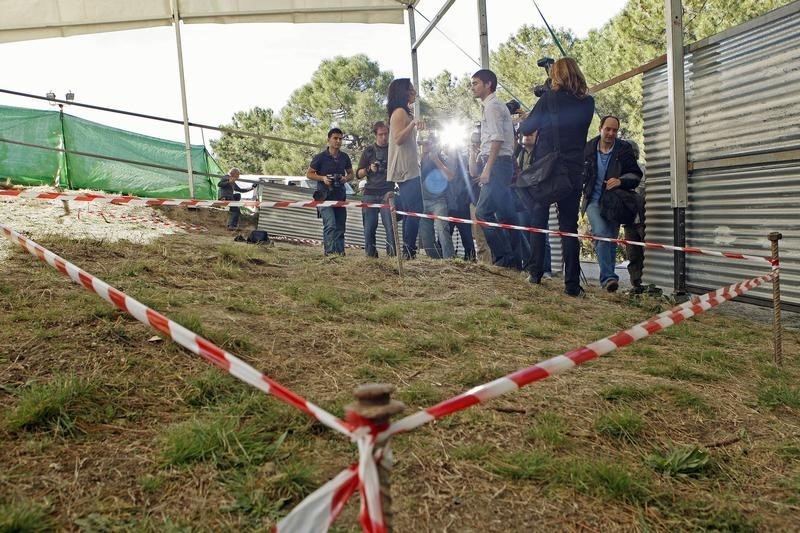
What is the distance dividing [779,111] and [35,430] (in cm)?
529

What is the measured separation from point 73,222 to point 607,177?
6.22 metres

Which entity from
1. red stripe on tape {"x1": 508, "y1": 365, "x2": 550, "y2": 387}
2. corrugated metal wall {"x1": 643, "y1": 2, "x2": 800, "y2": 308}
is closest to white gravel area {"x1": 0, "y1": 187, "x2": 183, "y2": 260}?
red stripe on tape {"x1": 508, "y1": 365, "x2": 550, "y2": 387}

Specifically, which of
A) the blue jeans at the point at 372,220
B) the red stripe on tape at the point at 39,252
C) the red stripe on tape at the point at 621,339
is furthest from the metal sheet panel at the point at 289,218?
the red stripe on tape at the point at 621,339

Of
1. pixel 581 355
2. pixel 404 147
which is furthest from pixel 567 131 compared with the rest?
pixel 581 355

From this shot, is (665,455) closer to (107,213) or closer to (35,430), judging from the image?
(35,430)

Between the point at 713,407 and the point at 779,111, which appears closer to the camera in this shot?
the point at 713,407

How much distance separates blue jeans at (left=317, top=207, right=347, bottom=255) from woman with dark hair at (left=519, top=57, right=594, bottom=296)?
2.39 meters

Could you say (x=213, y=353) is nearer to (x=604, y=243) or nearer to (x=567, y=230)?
(x=567, y=230)

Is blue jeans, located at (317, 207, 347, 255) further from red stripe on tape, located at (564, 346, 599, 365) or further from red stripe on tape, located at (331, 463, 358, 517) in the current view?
red stripe on tape, located at (331, 463, 358, 517)

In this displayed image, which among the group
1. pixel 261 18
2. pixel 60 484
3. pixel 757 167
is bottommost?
pixel 60 484

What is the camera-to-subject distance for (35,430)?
82.3 inches

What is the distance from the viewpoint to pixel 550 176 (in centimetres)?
502

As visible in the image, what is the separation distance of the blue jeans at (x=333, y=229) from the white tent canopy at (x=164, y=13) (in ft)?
13.6

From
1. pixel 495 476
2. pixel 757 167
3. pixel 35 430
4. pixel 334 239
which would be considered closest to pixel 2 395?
pixel 35 430
